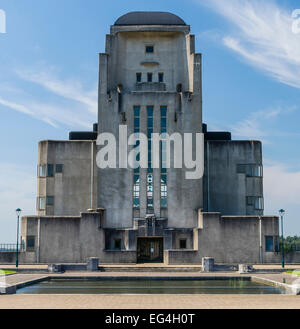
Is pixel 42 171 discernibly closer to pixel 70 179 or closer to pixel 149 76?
pixel 70 179

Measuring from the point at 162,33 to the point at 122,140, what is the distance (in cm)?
1204

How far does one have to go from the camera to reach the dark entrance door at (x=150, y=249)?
1741 inches

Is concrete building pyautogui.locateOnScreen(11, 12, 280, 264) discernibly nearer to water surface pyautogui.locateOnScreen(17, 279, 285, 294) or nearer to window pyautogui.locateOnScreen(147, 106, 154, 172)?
window pyautogui.locateOnScreen(147, 106, 154, 172)

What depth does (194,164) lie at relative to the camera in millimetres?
44719

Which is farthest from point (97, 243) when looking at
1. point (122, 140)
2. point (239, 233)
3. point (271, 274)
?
point (271, 274)

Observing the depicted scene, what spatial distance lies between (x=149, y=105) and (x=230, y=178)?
453 inches

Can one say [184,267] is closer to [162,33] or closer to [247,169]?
[247,169]

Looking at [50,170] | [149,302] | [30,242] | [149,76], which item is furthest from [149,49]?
[149,302]

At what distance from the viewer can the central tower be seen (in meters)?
44.5

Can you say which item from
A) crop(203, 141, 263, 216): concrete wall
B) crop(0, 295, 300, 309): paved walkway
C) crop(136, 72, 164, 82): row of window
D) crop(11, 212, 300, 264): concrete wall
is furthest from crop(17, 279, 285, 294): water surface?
crop(136, 72, 164, 82): row of window

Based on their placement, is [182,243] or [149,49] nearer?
[182,243]

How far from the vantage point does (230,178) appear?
49.8 meters

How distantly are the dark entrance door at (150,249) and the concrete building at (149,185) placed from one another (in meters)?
0.09

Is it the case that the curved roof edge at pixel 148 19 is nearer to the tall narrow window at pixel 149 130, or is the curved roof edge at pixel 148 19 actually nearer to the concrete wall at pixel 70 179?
the tall narrow window at pixel 149 130
